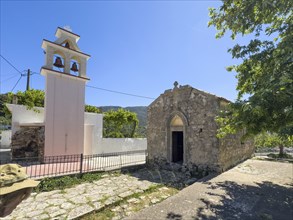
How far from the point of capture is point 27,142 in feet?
40.0

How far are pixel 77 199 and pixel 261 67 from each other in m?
7.21

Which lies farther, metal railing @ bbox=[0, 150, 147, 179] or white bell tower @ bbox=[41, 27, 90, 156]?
white bell tower @ bbox=[41, 27, 90, 156]

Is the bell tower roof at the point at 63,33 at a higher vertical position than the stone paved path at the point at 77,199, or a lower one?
higher

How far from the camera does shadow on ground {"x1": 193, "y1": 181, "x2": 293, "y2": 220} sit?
16.2 ft

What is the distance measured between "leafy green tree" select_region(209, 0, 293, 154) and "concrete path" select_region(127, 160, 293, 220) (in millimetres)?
2114

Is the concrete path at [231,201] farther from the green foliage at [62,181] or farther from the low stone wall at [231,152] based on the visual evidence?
the green foliage at [62,181]

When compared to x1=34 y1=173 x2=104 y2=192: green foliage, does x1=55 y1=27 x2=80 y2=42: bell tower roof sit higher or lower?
higher

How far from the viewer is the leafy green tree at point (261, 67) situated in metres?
4.57

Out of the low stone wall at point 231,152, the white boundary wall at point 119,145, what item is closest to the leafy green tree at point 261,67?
the low stone wall at point 231,152

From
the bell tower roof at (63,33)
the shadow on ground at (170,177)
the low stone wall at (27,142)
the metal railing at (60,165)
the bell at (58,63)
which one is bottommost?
the shadow on ground at (170,177)

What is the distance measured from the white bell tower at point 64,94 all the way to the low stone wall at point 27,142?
2.53ft

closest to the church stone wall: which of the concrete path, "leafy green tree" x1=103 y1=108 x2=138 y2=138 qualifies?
the concrete path

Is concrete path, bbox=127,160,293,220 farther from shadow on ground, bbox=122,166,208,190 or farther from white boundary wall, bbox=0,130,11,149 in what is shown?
white boundary wall, bbox=0,130,11,149

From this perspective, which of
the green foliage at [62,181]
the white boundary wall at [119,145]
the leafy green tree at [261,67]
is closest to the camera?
the leafy green tree at [261,67]
